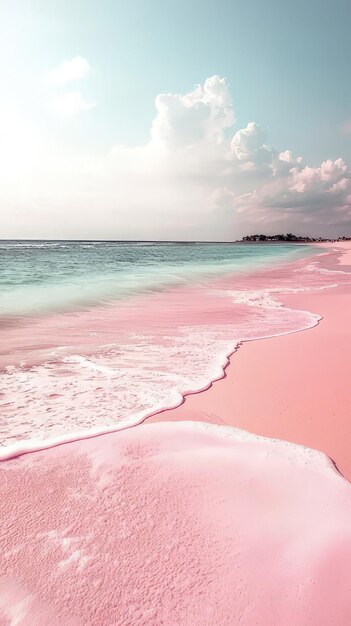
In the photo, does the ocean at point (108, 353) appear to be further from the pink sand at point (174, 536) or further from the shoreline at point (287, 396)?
the pink sand at point (174, 536)

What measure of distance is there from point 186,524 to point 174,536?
0.10 m

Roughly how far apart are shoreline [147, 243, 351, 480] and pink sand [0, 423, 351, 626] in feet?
1.07

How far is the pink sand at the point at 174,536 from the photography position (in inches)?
56.2

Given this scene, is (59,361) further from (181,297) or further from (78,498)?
(181,297)

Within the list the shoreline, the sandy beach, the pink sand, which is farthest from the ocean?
the pink sand

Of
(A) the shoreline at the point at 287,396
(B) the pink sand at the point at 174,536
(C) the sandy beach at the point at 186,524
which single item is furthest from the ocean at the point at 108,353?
(B) the pink sand at the point at 174,536

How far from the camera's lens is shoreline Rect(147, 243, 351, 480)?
280cm

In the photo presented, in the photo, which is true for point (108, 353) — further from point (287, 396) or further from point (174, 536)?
point (174, 536)

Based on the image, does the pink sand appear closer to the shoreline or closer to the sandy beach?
the sandy beach

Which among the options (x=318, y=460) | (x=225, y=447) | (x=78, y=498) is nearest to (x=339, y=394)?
(x=318, y=460)

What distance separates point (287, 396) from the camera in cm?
347

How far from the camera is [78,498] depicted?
6.66ft

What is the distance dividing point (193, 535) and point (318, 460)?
1158 mm

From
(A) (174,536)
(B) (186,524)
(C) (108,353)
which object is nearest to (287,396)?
(B) (186,524)
